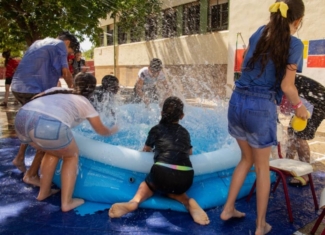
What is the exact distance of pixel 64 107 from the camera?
8.92 ft

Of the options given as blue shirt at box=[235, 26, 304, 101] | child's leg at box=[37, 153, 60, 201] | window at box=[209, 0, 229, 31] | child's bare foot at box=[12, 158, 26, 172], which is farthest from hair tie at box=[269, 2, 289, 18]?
window at box=[209, 0, 229, 31]

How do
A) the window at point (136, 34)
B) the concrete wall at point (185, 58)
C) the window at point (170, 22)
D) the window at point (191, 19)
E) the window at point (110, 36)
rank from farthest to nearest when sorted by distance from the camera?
the window at point (110, 36) < the window at point (136, 34) < the window at point (170, 22) < the window at point (191, 19) < the concrete wall at point (185, 58)

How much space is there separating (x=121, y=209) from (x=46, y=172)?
0.83 metres

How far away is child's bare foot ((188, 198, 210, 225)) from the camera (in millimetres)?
2658

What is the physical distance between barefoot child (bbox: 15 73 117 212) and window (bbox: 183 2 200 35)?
12.3m

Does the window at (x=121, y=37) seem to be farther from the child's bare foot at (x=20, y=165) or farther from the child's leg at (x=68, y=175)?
the child's leg at (x=68, y=175)

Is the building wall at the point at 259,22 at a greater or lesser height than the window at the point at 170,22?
lesser

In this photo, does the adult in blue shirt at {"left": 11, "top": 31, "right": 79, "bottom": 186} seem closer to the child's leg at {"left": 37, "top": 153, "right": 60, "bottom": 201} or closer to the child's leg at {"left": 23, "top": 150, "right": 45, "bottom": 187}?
the child's leg at {"left": 23, "top": 150, "right": 45, "bottom": 187}

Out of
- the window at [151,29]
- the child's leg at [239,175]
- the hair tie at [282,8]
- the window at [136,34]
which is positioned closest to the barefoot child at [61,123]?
the child's leg at [239,175]

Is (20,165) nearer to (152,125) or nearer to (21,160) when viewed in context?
(21,160)

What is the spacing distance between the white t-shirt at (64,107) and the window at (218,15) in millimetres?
11446

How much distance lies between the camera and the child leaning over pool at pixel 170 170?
8.87ft

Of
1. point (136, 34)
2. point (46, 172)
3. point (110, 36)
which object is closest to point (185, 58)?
point (136, 34)

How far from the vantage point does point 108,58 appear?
21.8m
